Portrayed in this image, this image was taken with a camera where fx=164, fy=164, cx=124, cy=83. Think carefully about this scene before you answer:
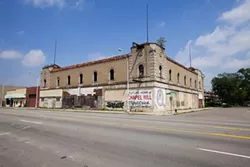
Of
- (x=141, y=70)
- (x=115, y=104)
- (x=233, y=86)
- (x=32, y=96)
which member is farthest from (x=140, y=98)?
(x=233, y=86)

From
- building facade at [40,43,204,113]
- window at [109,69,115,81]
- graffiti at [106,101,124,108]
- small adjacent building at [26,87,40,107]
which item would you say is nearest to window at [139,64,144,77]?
building facade at [40,43,204,113]

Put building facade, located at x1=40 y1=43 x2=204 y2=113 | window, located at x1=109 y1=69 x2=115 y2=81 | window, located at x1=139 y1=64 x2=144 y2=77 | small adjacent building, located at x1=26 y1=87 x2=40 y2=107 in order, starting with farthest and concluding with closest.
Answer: small adjacent building, located at x1=26 y1=87 x2=40 y2=107, window, located at x1=109 y1=69 x2=115 y2=81, window, located at x1=139 y1=64 x2=144 y2=77, building facade, located at x1=40 y1=43 x2=204 y2=113

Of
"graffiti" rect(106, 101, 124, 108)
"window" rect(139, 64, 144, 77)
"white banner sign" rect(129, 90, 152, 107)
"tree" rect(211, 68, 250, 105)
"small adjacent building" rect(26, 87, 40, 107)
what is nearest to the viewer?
"white banner sign" rect(129, 90, 152, 107)

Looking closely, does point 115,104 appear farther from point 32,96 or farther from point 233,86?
point 233,86

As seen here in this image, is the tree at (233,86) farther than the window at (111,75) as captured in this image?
A: Yes

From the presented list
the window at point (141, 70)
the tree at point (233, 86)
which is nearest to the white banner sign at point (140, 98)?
the window at point (141, 70)

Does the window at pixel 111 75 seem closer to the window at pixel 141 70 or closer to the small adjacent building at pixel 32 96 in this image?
the window at pixel 141 70

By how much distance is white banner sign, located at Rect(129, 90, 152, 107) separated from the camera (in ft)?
78.3

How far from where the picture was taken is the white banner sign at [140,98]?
23859mm

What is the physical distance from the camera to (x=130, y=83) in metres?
25.9

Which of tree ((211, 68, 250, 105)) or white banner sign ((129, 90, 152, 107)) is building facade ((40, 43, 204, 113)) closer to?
white banner sign ((129, 90, 152, 107))

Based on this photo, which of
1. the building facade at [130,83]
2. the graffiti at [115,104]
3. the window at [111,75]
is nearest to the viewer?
the building facade at [130,83]

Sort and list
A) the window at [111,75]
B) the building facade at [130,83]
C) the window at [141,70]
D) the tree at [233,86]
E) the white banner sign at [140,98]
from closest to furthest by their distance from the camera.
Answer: the white banner sign at [140,98] → the building facade at [130,83] → the window at [141,70] → the window at [111,75] → the tree at [233,86]

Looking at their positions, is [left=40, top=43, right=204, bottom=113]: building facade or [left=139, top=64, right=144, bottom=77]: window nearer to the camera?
[left=40, top=43, right=204, bottom=113]: building facade
